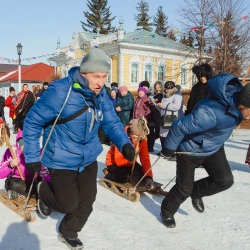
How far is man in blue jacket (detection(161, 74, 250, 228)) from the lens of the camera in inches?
123

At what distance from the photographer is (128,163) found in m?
5.18

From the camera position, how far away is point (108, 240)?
3311 millimetres

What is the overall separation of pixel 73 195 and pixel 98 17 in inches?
2215

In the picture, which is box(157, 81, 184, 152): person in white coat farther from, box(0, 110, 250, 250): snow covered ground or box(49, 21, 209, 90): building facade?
box(49, 21, 209, 90): building facade

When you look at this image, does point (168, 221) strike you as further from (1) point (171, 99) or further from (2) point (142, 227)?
(1) point (171, 99)

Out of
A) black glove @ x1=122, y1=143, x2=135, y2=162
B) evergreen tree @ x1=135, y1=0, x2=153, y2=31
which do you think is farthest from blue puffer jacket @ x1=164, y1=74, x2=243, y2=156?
evergreen tree @ x1=135, y1=0, x2=153, y2=31

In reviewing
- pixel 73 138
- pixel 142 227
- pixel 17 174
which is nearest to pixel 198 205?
pixel 142 227

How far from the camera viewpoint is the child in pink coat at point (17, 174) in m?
4.21

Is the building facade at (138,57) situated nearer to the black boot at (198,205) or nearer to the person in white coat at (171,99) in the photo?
the person in white coat at (171,99)

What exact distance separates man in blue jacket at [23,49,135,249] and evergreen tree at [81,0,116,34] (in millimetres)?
54742

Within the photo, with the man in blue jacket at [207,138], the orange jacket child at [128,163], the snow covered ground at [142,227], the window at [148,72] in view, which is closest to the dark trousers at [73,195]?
the snow covered ground at [142,227]

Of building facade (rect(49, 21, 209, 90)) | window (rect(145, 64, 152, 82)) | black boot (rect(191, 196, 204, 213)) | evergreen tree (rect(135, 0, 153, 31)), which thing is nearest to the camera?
black boot (rect(191, 196, 204, 213))

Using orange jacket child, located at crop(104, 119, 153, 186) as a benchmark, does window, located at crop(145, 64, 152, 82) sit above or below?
above

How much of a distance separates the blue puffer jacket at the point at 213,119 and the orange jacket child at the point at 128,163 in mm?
1510
